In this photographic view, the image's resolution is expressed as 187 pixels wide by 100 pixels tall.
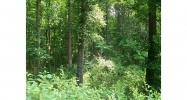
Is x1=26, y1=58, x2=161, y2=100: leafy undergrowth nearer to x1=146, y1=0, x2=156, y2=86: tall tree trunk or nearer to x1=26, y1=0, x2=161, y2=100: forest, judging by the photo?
x1=26, y1=0, x2=161, y2=100: forest

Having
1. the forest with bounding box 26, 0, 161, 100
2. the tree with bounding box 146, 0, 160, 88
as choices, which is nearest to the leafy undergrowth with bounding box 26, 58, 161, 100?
the forest with bounding box 26, 0, 161, 100

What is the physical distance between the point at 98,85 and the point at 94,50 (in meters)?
1.64

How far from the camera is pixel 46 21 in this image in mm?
6445

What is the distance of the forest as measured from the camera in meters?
4.19

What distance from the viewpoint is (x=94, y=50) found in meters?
7.53

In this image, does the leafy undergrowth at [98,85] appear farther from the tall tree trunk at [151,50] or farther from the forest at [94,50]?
the tall tree trunk at [151,50]

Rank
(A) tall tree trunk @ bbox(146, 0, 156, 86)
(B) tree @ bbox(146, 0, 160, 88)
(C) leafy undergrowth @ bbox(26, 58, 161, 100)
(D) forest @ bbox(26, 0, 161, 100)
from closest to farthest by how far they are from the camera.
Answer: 1. (C) leafy undergrowth @ bbox(26, 58, 161, 100)
2. (D) forest @ bbox(26, 0, 161, 100)
3. (A) tall tree trunk @ bbox(146, 0, 156, 86)
4. (B) tree @ bbox(146, 0, 160, 88)

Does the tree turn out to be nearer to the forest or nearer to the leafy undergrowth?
the forest

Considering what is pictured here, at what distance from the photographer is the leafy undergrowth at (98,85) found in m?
2.95

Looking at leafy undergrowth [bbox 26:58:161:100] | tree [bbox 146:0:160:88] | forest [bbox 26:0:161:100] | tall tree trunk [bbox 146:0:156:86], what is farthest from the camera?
tree [bbox 146:0:160:88]

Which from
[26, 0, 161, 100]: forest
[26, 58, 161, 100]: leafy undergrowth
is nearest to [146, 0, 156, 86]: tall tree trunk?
[26, 0, 161, 100]: forest

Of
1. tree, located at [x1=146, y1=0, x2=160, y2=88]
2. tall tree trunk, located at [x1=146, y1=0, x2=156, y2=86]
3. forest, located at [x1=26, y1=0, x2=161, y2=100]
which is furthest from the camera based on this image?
tree, located at [x1=146, y1=0, x2=160, y2=88]

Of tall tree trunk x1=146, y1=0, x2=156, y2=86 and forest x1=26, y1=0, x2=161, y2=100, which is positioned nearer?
forest x1=26, y1=0, x2=161, y2=100
